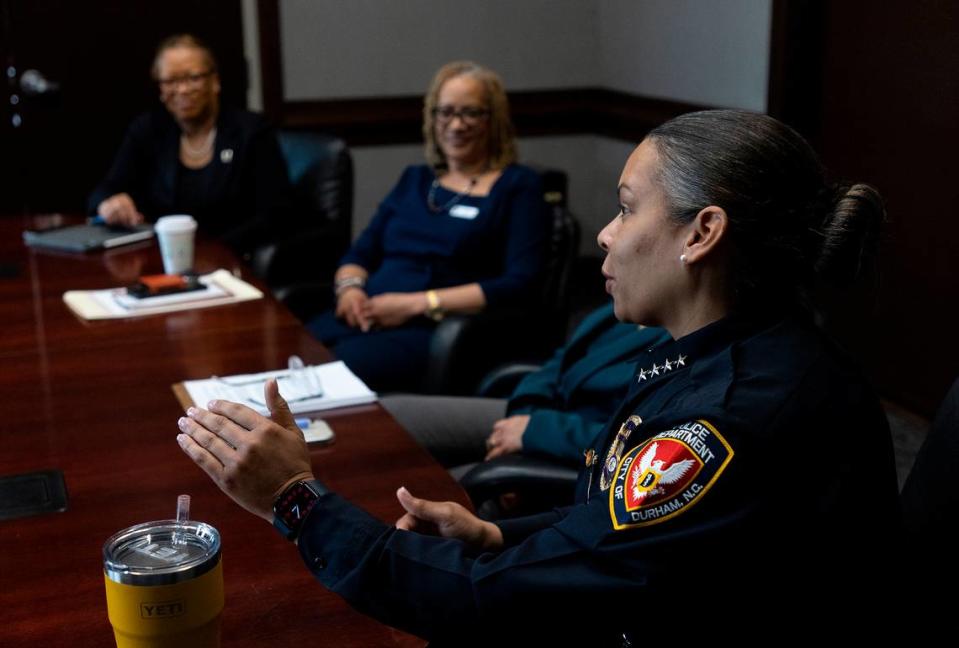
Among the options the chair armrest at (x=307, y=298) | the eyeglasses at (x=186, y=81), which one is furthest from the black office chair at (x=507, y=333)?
the eyeglasses at (x=186, y=81)

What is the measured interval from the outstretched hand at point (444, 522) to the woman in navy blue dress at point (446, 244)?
5.09 ft

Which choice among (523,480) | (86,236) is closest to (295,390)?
(523,480)

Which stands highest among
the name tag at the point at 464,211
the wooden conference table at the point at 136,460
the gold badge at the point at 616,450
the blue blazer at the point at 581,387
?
the gold badge at the point at 616,450

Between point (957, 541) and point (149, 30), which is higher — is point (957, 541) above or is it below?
below

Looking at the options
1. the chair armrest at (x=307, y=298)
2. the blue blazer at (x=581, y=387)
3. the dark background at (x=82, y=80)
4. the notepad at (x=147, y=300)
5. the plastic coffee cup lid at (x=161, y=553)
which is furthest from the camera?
the dark background at (x=82, y=80)

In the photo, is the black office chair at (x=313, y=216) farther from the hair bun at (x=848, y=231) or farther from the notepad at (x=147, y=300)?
the hair bun at (x=848, y=231)

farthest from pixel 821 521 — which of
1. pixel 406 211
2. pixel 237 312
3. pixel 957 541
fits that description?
pixel 406 211

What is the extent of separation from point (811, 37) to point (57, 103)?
3.10 metres

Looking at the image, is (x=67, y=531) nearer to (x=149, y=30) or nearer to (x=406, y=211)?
(x=406, y=211)

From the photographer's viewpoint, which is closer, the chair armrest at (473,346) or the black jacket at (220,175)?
the chair armrest at (473,346)

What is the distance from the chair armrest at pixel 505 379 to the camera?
2.60 meters

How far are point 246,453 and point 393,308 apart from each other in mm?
1869

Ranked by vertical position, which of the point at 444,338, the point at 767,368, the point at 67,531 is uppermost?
the point at 767,368

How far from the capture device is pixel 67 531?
1459 mm
